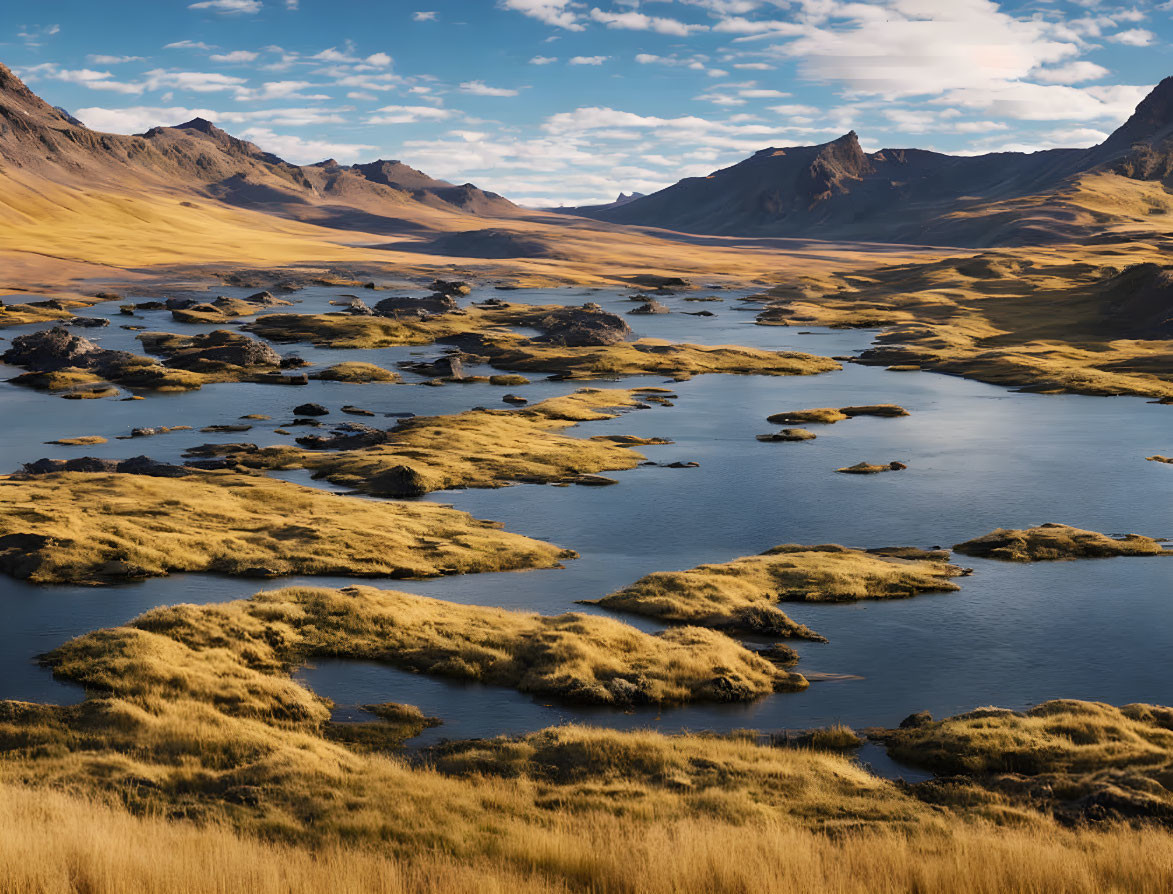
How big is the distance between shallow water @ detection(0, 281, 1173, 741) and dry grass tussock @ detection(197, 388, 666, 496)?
4.01m

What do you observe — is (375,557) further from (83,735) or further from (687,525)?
(83,735)

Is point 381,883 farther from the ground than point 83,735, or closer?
farther from the ground

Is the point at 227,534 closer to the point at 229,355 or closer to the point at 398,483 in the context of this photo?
the point at 398,483

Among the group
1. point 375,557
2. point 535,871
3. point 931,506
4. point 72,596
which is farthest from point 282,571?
point 931,506

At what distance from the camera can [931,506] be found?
74.5 meters

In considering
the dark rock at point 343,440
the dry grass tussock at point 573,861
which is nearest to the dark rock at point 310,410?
the dark rock at point 343,440

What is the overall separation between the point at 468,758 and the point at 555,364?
12176 cm

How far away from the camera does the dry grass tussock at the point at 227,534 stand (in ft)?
181

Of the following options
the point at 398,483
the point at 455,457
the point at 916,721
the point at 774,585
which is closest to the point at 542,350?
the point at 455,457

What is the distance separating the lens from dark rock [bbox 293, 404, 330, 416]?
108 m

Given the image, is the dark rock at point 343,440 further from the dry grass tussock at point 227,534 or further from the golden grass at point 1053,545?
the golden grass at point 1053,545

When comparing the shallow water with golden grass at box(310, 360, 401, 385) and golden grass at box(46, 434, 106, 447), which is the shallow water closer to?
golden grass at box(46, 434, 106, 447)

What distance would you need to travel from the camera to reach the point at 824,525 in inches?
2714

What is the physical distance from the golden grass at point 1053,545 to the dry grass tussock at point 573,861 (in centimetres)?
3819
